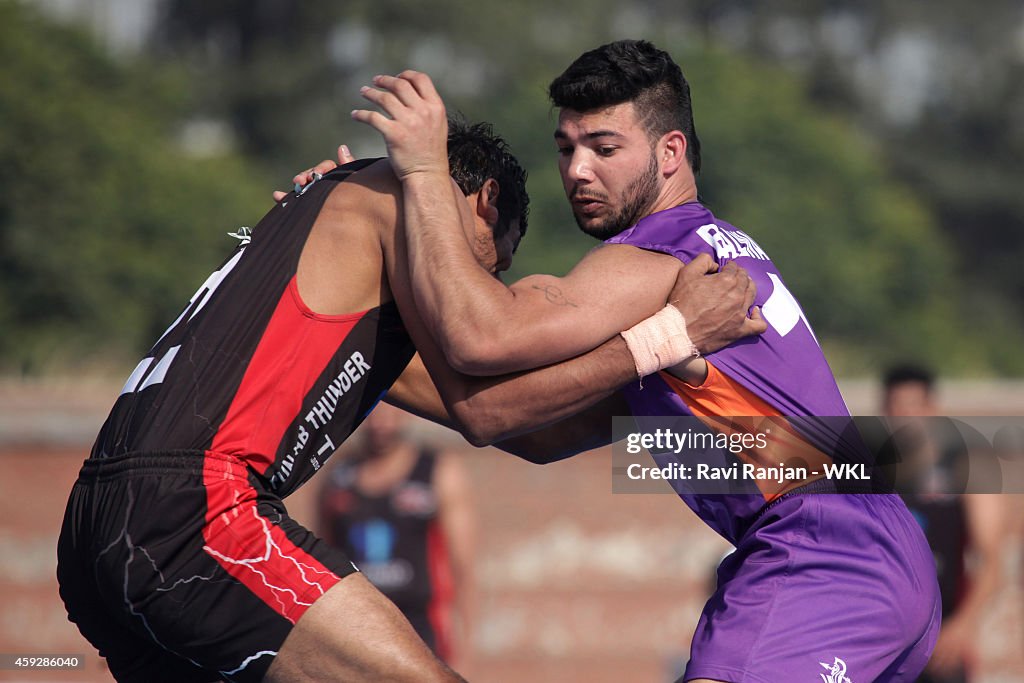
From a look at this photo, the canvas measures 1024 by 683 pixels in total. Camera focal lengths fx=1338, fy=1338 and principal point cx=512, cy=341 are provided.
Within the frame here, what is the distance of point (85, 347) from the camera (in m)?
16.7

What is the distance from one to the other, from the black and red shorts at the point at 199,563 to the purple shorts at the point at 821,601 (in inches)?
45.2

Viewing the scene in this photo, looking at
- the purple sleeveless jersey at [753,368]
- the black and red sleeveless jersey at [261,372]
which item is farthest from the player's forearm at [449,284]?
the purple sleeveless jersey at [753,368]

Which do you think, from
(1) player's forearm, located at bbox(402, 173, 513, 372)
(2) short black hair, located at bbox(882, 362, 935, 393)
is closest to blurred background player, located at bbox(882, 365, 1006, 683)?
(2) short black hair, located at bbox(882, 362, 935, 393)

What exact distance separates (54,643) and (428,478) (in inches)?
166

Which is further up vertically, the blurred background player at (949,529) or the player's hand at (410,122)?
the player's hand at (410,122)

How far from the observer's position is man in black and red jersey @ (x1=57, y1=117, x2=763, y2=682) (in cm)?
358

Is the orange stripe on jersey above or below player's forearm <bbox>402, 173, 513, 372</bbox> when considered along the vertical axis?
below

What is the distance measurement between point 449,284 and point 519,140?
60.2 ft

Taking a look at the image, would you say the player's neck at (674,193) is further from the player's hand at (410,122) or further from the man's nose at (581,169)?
the player's hand at (410,122)

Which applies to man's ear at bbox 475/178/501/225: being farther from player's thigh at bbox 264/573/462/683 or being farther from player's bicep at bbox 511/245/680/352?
player's thigh at bbox 264/573/462/683

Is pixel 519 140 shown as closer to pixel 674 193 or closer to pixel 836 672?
pixel 674 193

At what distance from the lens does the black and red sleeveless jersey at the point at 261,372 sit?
368 centimetres

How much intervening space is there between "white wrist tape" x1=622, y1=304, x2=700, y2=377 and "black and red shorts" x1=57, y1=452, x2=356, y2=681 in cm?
103

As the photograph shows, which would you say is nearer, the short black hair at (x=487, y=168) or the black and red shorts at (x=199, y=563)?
the black and red shorts at (x=199, y=563)
